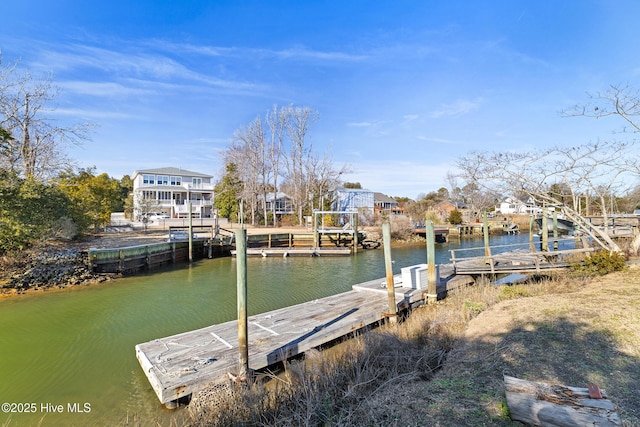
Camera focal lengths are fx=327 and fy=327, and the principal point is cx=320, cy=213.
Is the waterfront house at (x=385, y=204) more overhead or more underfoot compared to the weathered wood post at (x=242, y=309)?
more overhead

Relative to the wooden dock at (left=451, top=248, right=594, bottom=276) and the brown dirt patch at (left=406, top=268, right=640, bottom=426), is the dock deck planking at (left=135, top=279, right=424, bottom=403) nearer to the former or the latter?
the brown dirt patch at (left=406, top=268, right=640, bottom=426)

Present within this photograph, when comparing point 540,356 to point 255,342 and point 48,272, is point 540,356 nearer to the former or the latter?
point 255,342

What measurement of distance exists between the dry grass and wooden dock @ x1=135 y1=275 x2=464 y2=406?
1.36 ft

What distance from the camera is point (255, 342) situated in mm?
6188

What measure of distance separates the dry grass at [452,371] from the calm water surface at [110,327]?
6.90 feet

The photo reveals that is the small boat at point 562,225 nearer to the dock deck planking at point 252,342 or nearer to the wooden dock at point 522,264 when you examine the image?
the wooden dock at point 522,264

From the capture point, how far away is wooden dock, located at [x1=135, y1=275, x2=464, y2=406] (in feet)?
16.0

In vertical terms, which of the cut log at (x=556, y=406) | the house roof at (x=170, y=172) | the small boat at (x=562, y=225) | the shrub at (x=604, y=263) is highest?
the house roof at (x=170, y=172)

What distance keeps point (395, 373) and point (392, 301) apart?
362 cm

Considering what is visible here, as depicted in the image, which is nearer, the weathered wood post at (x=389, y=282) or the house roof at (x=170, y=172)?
the weathered wood post at (x=389, y=282)

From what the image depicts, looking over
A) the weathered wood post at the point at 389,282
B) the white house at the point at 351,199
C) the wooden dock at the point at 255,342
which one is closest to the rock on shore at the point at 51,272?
the wooden dock at the point at 255,342

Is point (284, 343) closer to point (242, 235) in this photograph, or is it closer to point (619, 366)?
point (242, 235)

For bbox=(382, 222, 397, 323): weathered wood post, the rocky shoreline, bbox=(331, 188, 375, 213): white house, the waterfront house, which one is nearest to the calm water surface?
the rocky shoreline

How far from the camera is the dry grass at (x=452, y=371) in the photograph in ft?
11.7
